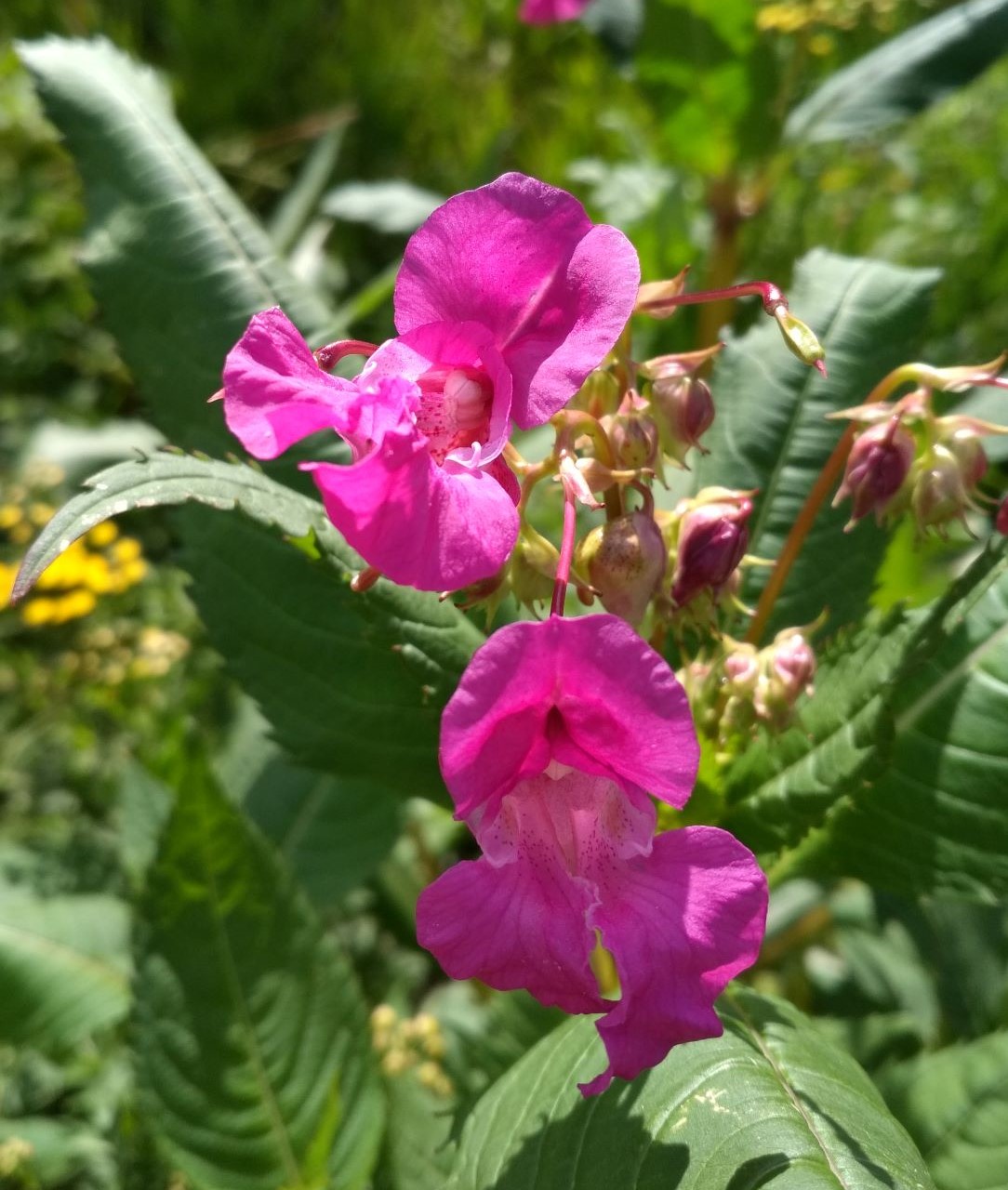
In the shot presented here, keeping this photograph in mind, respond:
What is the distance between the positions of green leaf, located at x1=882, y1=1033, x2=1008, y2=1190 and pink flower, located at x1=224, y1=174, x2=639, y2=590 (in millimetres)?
977

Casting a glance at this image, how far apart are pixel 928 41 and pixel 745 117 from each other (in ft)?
1.15

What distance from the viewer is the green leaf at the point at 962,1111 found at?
1289 millimetres

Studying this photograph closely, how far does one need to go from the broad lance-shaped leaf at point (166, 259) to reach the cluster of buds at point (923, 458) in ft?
2.15

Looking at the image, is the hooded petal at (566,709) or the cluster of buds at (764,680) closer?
the hooded petal at (566,709)

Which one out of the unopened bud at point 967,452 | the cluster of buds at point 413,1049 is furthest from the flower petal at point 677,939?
the cluster of buds at point 413,1049

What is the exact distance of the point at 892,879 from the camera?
1.11 m

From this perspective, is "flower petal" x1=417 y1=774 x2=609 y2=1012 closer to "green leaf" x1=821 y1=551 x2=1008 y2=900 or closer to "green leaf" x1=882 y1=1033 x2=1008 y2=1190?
"green leaf" x1=821 y1=551 x2=1008 y2=900

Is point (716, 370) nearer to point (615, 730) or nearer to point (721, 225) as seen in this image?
point (615, 730)

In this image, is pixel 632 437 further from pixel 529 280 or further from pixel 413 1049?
pixel 413 1049

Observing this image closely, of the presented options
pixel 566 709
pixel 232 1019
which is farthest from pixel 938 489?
pixel 232 1019

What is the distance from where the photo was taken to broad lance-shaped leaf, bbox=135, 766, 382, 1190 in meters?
1.39

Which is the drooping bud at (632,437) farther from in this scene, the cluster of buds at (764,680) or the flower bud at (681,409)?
the cluster of buds at (764,680)

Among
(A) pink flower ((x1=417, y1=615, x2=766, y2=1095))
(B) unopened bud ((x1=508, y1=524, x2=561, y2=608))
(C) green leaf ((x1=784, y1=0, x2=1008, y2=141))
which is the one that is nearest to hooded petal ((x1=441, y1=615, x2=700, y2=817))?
(A) pink flower ((x1=417, y1=615, x2=766, y2=1095))

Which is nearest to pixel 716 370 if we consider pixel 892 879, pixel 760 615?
pixel 760 615
